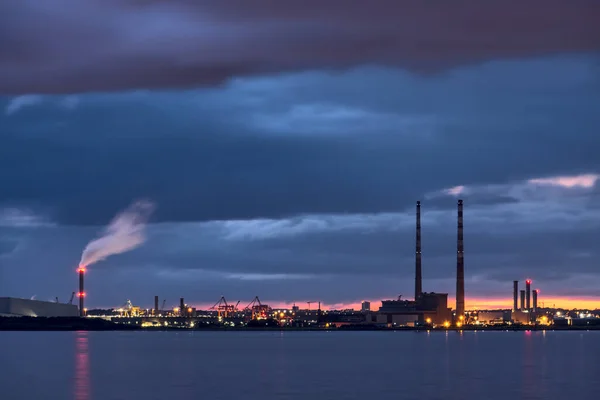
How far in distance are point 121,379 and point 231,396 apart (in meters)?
28.0

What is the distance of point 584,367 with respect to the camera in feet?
478

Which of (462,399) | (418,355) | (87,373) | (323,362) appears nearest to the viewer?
(462,399)

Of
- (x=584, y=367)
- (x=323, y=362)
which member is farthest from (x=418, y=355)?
(x=584, y=367)

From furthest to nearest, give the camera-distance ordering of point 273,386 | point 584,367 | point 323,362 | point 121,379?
point 323,362 < point 584,367 < point 121,379 < point 273,386

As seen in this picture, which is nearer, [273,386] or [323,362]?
[273,386]

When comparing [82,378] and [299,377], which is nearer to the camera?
[299,377]

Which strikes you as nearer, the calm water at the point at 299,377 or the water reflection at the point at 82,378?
the water reflection at the point at 82,378

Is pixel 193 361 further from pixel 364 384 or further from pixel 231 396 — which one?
pixel 231 396

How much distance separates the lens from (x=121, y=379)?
392ft

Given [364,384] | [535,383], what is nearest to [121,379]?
[364,384]

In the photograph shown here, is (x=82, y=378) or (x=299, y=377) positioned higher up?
(x=299, y=377)

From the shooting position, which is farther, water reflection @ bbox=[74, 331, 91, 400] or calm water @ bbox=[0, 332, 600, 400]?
calm water @ bbox=[0, 332, 600, 400]

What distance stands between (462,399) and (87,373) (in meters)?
57.0

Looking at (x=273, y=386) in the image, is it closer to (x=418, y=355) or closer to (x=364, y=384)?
(x=364, y=384)
